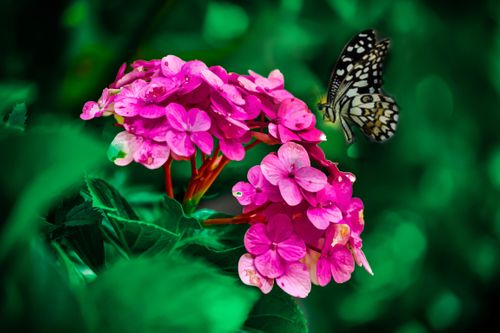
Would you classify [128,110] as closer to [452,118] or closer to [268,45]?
[268,45]

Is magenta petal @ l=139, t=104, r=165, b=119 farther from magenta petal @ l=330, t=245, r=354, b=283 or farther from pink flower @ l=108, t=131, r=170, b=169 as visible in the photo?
magenta petal @ l=330, t=245, r=354, b=283

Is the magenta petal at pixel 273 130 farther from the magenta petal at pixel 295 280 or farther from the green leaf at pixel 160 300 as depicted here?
the green leaf at pixel 160 300

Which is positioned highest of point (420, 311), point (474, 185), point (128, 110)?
point (128, 110)

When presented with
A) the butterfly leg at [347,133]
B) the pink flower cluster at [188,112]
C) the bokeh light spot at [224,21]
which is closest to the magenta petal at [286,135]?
the pink flower cluster at [188,112]

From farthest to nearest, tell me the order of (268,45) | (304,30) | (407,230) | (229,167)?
1. (407,230)
2. (304,30)
3. (268,45)
4. (229,167)

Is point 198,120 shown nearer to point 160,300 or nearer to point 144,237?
point 144,237

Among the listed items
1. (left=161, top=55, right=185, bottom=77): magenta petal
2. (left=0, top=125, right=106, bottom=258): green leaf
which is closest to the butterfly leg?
(left=161, top=55, right=185, bottom=77): magenta petal

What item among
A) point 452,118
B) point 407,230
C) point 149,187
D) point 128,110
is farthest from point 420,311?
point 128,110
